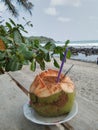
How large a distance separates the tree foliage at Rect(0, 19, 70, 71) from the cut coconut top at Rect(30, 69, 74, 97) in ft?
0.25

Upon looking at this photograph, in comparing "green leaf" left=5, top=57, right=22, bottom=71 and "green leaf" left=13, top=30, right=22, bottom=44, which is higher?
"green leaf" left=13, top=30, right=22, bottom=44

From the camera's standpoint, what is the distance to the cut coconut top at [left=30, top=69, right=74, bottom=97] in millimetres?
794

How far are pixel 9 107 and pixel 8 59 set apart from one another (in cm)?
43

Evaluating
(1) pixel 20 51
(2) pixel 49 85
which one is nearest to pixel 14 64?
(1) pixel 20 51

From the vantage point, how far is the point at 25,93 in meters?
1.19

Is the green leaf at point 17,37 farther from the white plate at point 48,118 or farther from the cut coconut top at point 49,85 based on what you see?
the white plate at point 48,118

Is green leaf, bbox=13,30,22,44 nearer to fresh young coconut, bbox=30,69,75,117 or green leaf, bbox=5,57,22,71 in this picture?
green leaf, bbox=5,57,22,71

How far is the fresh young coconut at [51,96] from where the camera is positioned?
31.2 inches

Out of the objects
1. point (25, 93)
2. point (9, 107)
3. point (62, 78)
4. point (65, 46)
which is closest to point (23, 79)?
point (25, 93)

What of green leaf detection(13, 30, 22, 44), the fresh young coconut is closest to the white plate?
the fresh young coconut

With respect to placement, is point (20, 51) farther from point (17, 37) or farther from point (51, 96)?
point (51, 96)

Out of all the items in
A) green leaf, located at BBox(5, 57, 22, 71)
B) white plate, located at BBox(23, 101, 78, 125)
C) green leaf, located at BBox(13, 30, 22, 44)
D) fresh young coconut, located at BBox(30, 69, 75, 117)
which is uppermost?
green leaf, located at BBox(13, 30, 22, 44)

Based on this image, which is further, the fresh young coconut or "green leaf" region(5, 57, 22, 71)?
the fresh young coconut

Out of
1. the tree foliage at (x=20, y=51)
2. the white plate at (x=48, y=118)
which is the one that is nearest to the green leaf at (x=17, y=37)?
the tree foliage at (x=20, y=51)
